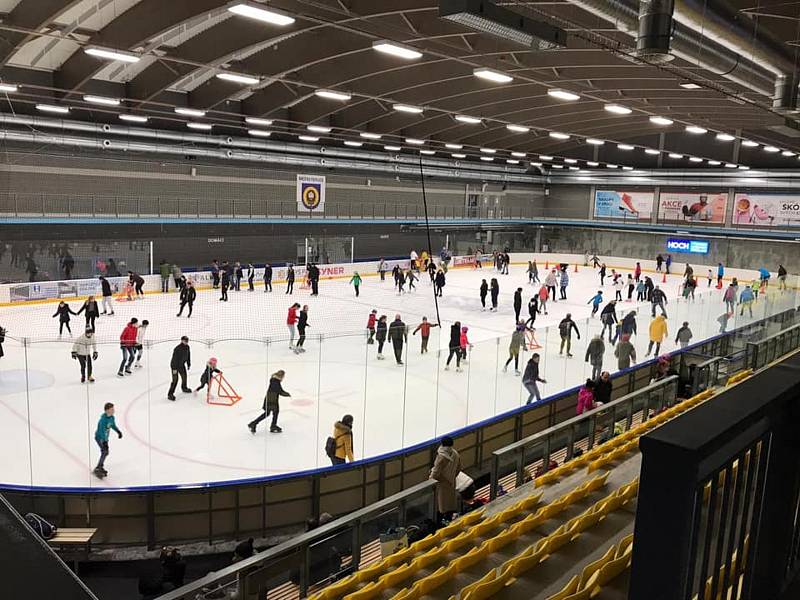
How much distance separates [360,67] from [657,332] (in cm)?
973

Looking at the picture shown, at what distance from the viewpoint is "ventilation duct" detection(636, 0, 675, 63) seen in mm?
7488

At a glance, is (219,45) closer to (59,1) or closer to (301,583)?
(59,1)

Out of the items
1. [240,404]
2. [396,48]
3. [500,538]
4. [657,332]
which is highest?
[396,48]

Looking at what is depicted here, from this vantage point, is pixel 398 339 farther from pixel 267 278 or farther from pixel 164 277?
pixel 164 277

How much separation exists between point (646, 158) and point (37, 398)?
39924 mm

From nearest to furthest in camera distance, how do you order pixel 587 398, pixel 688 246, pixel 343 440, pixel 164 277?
1. pixel 343 440
2. pixel 587 398
3. pixel 164 277
4. pixel 688 246

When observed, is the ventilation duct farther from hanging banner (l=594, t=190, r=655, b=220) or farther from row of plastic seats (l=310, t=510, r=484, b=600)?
hanging banner (l=594, t=190, r=655, b=220)

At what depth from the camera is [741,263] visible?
39.4 metres

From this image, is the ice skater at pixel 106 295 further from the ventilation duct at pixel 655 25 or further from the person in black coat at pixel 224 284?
the ventilation duct at pixel 655 25

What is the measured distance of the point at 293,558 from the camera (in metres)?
4.96

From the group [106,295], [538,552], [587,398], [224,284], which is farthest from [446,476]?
[224,284]

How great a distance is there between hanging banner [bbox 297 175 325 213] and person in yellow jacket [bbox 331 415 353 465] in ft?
77.6

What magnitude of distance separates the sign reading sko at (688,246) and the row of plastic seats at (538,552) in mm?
39186

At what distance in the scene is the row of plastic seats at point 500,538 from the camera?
14.0 feet
